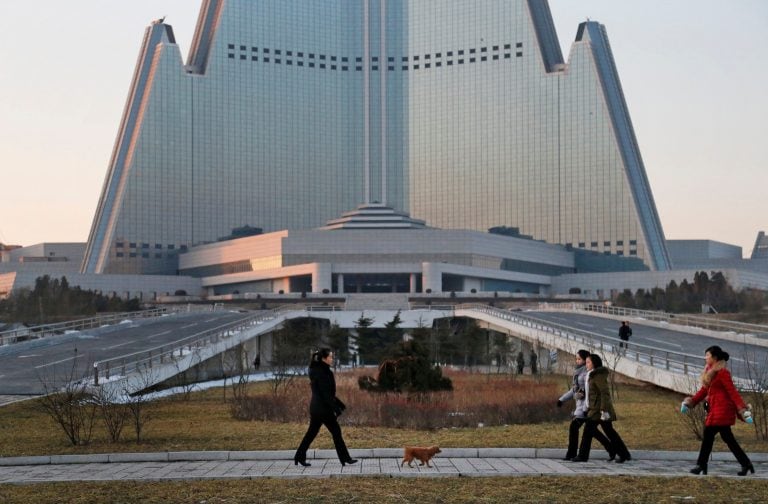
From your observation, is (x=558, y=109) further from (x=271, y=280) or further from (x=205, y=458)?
(x=205, y=458)

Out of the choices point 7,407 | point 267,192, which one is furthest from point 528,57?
point 7,407

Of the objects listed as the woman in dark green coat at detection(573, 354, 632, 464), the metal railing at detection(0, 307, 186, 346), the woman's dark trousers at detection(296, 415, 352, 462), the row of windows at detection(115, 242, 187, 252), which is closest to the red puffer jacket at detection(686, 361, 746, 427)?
the woman in dark green coat at detection(573, 354, 632, 464)

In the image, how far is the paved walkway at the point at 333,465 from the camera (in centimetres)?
1441

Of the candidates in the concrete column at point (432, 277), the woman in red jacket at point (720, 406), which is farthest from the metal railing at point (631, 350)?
the concrete column at point (432, 277)

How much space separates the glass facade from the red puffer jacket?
395ft

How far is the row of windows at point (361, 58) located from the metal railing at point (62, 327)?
244 ft

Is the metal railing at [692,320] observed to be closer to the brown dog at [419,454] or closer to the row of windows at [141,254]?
the brown dog at [419,454]

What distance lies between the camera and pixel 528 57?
469ft

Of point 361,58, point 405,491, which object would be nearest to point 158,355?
point 405,491

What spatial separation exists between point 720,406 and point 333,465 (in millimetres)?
5665

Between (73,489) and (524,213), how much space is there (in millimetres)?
130595

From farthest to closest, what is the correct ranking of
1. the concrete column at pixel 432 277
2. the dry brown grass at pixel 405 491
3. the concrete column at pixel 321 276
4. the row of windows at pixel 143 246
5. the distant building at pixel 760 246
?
1. the distant building at pixel 760 246
2. the row of windows at pixel 143 246
3. the concrete column at pixel 321 276
4. the concrete column at pixel 432 277
5. the dry brown grass at pixel 405 491

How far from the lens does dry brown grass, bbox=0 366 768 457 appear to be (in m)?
18.0

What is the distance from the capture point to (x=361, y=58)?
159 m
